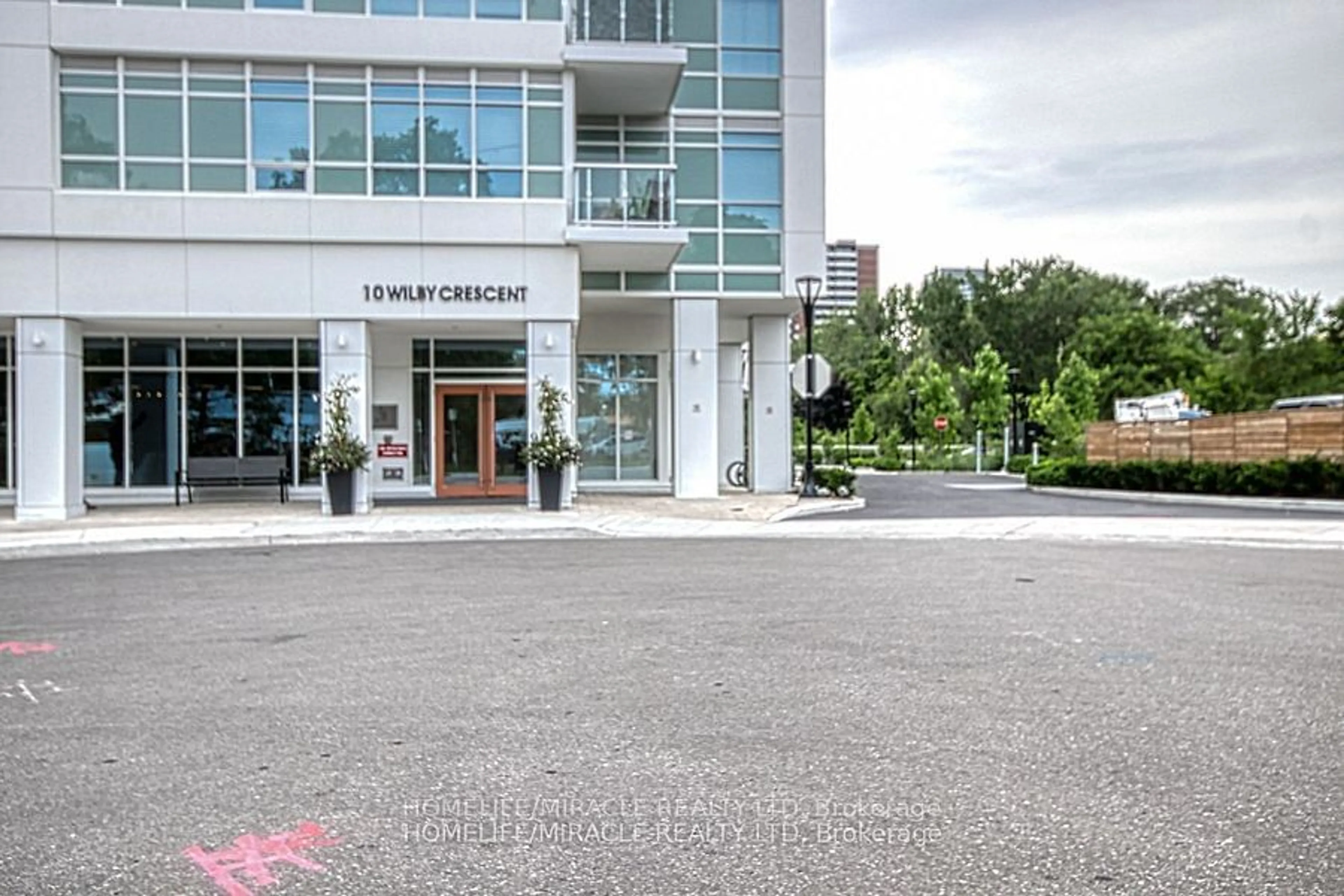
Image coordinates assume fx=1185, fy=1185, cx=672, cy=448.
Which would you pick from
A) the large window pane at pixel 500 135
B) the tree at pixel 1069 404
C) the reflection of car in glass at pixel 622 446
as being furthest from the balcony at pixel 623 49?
the tree at pixel 1069 404

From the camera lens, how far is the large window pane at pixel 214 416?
83.6 feet

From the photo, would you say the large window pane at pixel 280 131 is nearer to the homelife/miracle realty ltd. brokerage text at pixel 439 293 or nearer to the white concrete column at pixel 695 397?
the homelife/miracle realty ltd. brokerage text at pixel 439 293

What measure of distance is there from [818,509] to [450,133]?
1017 centimetres

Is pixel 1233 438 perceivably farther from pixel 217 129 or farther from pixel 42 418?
pixel 42 418

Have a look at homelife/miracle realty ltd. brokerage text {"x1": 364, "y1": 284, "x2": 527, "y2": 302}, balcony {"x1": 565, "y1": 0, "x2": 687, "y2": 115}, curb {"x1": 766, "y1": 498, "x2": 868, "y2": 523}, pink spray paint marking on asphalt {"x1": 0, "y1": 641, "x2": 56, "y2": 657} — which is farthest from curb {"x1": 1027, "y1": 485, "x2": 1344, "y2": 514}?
pink spray paint marking on asphalt {"x1": 0, "y1": 641, "x2": 56, "y2": 657}

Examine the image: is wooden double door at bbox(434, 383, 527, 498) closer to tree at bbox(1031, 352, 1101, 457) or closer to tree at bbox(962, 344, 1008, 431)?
tree at bbox(1031, 352, 1101, 457)

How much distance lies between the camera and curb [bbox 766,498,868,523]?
2203 cm

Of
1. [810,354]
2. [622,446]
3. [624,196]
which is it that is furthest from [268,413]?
[810,354]

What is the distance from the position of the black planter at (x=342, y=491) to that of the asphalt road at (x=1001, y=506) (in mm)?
9130

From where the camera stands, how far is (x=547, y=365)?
2258 cm

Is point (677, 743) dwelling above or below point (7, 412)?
below

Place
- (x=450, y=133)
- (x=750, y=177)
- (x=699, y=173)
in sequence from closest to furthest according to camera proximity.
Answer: (x=450, y=133)
(x=699, y=173)
(x=750, y=177)

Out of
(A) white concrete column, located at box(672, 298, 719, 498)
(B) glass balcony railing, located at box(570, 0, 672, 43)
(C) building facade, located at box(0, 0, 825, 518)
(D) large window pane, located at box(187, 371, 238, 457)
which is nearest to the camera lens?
(C) building facade, located at box(0, 0, 825, 518)

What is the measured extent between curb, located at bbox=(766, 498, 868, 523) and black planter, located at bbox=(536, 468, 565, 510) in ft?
13.1
